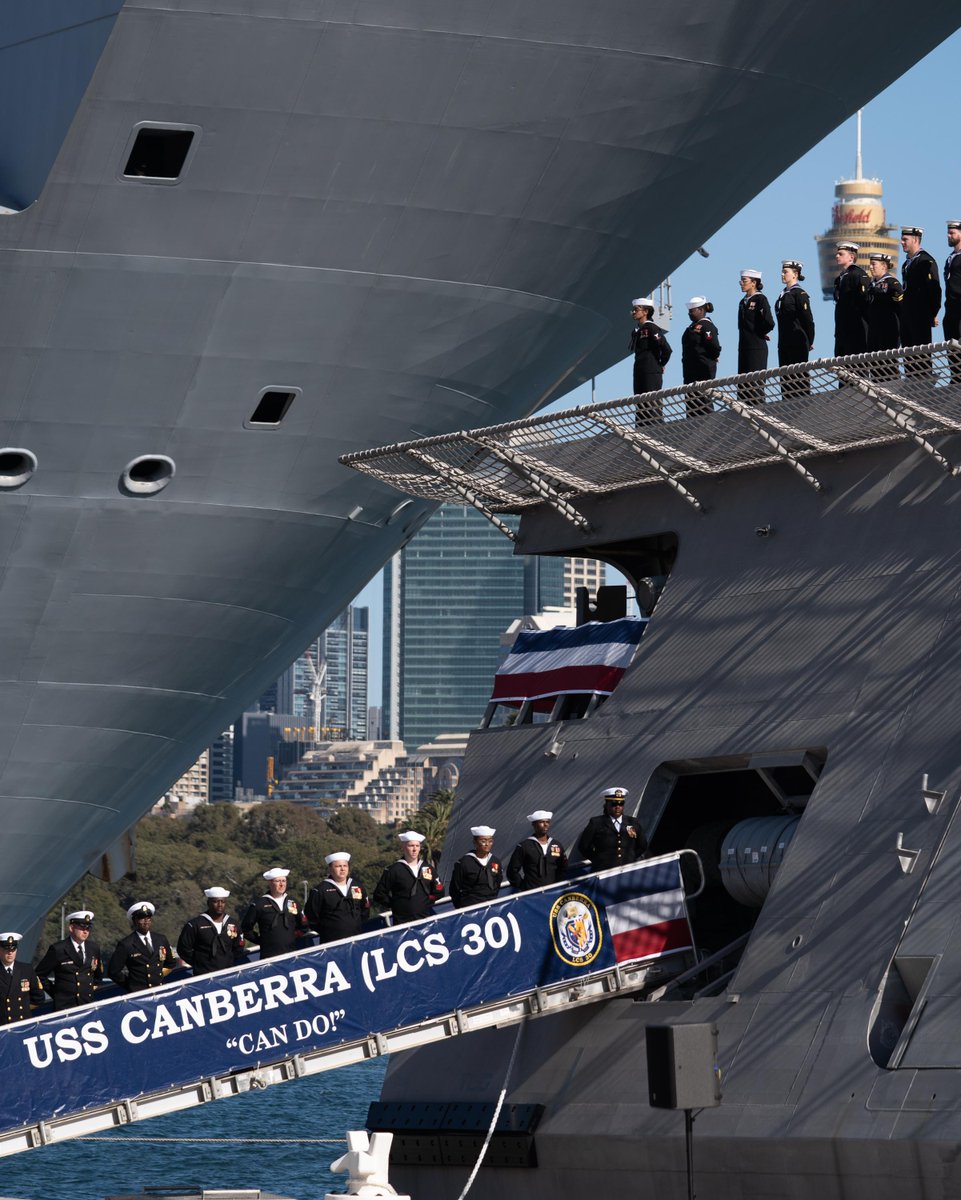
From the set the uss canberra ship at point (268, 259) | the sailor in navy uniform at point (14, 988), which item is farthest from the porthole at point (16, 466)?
the sailor in navy uniform at point (14, 988)

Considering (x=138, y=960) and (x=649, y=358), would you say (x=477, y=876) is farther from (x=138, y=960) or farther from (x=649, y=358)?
(x=649, y=358)

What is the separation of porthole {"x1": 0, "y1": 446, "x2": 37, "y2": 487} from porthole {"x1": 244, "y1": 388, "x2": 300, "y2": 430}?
2435 mm

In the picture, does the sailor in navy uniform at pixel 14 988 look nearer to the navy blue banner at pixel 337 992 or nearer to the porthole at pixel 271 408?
the navy blue banner at pixel 337 992

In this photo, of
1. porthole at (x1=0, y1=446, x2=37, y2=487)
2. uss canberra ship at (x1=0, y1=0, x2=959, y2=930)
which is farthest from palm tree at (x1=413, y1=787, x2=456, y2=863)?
porthole at (x1=0, y1=446, x2=37, y2=487)

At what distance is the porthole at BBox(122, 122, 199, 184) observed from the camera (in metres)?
22.2

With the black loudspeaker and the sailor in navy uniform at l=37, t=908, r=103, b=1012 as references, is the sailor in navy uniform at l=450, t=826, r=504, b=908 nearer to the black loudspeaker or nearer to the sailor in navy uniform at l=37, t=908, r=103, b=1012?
the sailor in navy uniform at l=37, t=908, r=103, b=1012

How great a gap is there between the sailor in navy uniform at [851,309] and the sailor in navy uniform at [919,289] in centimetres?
70

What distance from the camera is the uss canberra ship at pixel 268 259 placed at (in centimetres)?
2205

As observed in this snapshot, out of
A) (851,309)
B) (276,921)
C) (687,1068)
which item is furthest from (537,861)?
(851,309)

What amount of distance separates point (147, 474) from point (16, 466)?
149 centimetres

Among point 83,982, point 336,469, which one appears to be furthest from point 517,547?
point 83,982

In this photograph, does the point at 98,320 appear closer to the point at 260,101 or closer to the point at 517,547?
the point at 260,101

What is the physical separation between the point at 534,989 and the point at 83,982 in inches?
164

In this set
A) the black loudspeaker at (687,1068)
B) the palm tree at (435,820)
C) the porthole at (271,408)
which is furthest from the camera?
the palm tree at (435,820)
